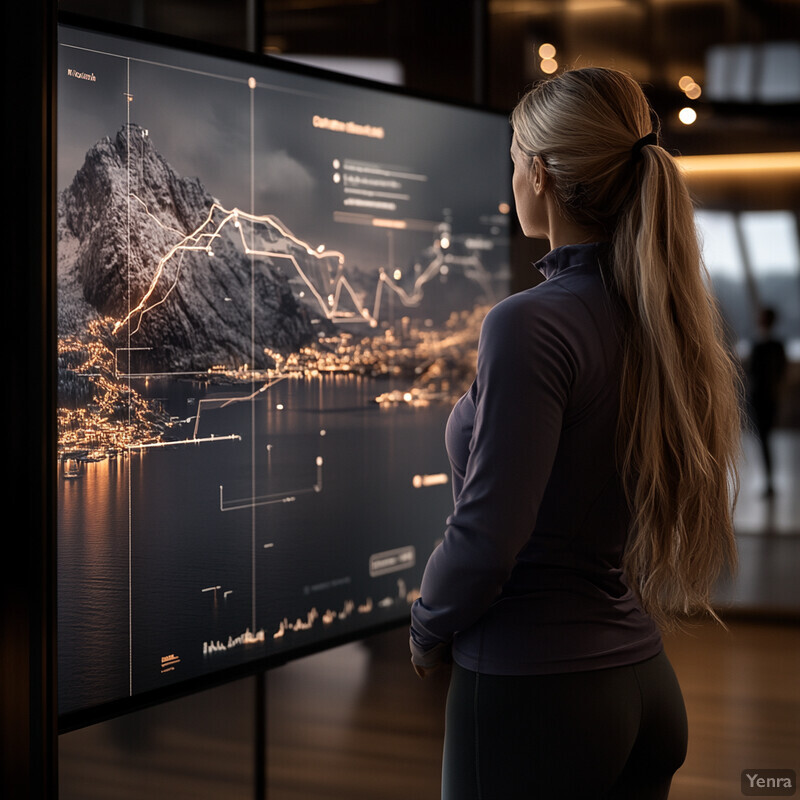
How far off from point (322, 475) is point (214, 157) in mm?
811

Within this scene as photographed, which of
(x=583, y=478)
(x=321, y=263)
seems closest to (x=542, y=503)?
(x=583, y=478)

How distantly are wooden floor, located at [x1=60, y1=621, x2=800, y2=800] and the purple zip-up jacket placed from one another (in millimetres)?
1293

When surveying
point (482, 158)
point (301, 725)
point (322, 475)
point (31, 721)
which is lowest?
point (301, 725)

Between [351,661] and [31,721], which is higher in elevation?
[31,721]

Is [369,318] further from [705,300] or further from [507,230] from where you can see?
[705,300]

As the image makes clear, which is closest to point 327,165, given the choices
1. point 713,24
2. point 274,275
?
point 274,275

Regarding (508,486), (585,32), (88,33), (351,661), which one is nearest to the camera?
(508,486)

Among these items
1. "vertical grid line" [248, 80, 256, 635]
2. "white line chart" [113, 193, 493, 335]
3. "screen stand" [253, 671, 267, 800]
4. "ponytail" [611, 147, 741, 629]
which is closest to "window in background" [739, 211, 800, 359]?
"white line chart" [113, 193, 493, 335]

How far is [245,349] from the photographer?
2156mm

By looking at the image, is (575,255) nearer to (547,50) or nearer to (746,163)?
(547,50)

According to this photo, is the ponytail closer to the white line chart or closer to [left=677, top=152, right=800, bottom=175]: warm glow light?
the white line chart

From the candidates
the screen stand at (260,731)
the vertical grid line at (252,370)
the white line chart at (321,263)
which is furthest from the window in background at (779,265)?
the vertical grid line at (252,370)

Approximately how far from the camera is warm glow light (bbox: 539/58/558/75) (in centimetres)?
481

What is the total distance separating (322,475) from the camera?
236 centimetres
